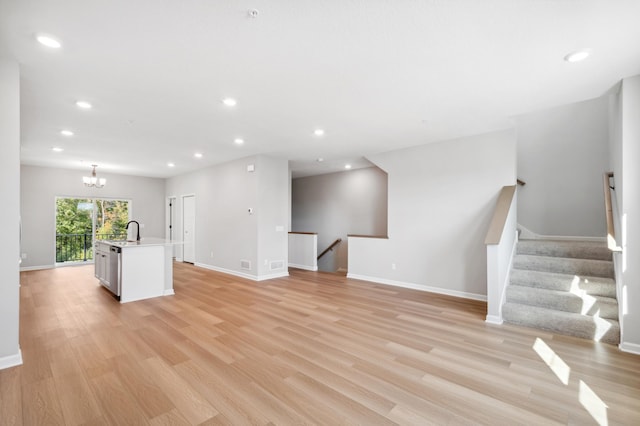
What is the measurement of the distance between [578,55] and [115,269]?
667 cm

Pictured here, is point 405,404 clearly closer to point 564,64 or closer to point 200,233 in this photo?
point 564,64

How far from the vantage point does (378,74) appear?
288 centimetres

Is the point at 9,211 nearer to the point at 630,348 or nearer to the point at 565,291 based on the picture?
the point at 630,348

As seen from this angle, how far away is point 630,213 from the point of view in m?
3.02

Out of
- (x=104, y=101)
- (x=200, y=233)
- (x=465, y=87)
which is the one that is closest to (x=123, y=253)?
(x=104, y=101)

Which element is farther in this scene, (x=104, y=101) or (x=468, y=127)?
(x=468, y=127)

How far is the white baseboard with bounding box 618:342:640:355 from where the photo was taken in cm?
294

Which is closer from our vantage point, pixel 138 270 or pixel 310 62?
pixel 310 62

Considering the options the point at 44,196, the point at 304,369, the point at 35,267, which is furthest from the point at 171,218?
the point at 304,369

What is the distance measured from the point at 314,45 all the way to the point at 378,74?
79 centimetres

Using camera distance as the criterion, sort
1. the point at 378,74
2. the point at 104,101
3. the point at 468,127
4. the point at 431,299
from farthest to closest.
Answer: the point at 431,299, the point at 468,127, the point at 104,101, the point at 378,74

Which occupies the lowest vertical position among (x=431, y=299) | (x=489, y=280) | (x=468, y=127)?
(x=431, y=299)

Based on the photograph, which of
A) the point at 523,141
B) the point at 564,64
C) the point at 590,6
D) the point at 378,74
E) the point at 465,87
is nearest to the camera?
the point at 590,6

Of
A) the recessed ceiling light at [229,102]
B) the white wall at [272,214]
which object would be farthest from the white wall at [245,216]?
the recessed ceiling light at [229,102]
